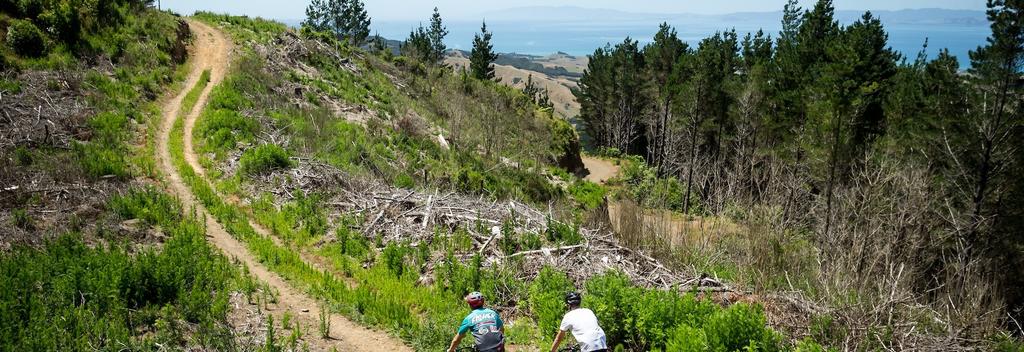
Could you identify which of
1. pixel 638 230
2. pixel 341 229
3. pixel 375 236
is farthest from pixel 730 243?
pixel 341 229

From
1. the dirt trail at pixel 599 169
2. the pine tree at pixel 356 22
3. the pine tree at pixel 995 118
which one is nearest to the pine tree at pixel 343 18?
the pine tree at pixel 356 22

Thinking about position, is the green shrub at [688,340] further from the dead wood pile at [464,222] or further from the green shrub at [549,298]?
the green shrub at [549,298]

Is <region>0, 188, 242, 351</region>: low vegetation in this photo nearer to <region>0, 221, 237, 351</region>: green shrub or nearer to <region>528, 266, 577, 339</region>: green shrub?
<region>0, 221, 237, 351</region>: green shrub

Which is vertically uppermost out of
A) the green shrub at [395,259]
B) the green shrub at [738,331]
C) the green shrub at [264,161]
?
the green shrub at [264,161]

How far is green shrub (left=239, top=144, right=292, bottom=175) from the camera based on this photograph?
15609 millimetres

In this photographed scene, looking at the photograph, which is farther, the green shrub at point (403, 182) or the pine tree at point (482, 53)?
the pine tree at point (482, 53)

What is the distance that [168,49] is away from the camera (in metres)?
26.6

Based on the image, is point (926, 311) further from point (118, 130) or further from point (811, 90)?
point (811, 90)

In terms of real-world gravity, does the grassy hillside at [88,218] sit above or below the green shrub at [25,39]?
below

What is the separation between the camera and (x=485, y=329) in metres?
7.12

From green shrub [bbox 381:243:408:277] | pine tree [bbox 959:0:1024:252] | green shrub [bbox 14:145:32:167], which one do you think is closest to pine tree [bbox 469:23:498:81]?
pine tree [bbox 959:0:1024:252]

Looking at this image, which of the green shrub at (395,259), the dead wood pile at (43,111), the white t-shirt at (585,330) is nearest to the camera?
the white t-shirt at (585,330)

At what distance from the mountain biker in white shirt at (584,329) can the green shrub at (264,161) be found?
11527 mm

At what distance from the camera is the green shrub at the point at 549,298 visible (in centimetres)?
845
